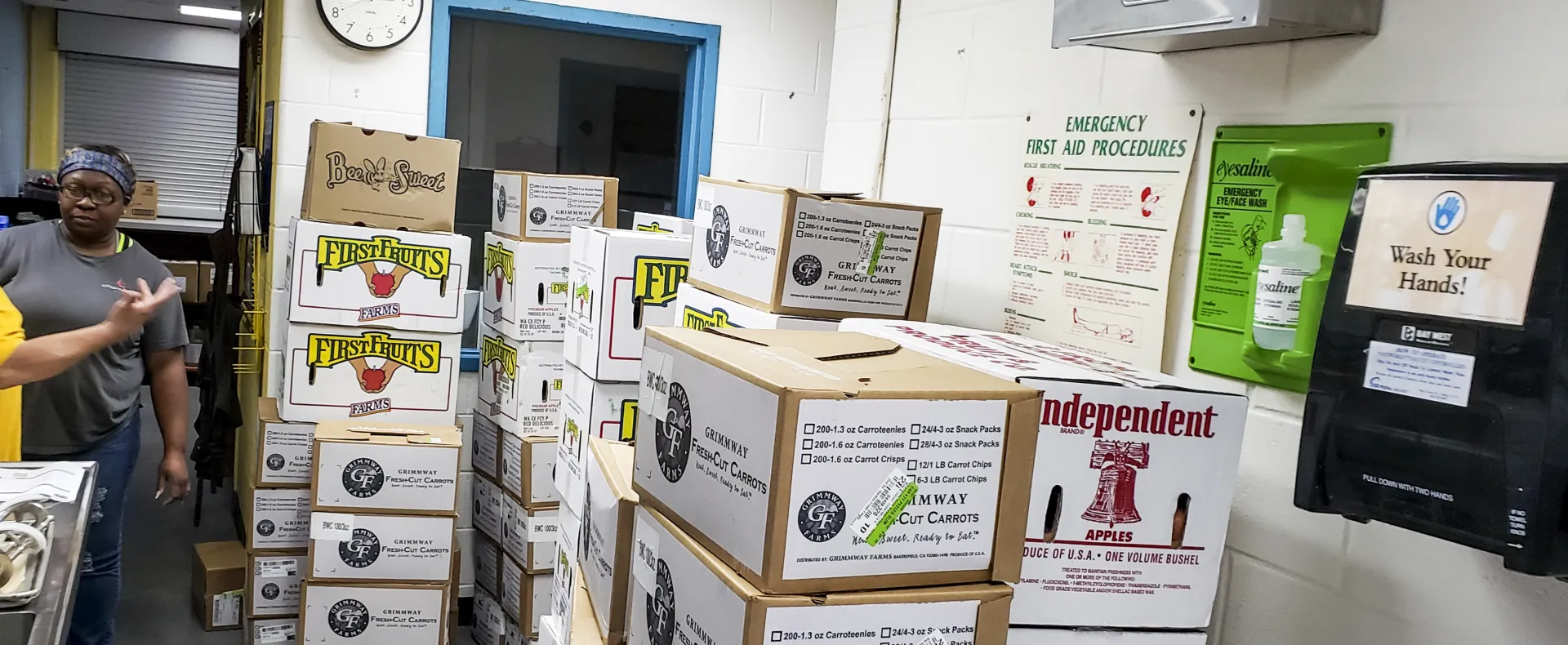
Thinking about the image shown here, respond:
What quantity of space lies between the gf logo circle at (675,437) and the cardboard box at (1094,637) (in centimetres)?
43

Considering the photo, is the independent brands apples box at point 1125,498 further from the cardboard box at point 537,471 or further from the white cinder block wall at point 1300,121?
the cardboard box at point 537,471

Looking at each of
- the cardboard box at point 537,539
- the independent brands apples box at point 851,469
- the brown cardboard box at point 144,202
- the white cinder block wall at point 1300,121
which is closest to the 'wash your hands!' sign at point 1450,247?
the white cinder block wall at point 1300,121

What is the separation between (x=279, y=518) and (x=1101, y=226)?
2.73 metres

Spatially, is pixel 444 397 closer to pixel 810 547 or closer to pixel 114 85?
pixel 810 547

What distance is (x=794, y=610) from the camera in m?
1.03

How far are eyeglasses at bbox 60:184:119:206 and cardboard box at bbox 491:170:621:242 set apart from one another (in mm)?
1123

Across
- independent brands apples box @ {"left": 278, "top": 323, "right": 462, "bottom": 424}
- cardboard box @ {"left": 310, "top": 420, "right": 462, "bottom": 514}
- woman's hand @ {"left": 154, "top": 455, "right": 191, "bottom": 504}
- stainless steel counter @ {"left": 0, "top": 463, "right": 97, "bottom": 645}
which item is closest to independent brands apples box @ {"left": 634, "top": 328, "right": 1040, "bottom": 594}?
stainless steel counter @ {"left": 0, "top": 463, "right": 97, "bottom": 645}

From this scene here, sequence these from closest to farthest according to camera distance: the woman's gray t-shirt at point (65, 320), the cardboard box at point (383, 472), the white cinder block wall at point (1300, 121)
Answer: the white cinder block wall at point (1300, 121) < the woman's gray t-shirt at point (65, 320) < the cardboard box at point (383, 472)

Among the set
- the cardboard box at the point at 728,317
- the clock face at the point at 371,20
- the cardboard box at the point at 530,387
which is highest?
the clock face at the point at 371,20

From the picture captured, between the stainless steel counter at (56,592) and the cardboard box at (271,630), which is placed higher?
the stainless steel counter at (56,592)

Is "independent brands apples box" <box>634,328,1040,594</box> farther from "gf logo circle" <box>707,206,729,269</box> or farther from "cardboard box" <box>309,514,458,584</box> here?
"cardboard box" <box>309,514,458,584</box>

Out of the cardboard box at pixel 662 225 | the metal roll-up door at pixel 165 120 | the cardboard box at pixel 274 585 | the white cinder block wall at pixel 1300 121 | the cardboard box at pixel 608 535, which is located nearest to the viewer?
the white cinder block wall at pixel 1300 121

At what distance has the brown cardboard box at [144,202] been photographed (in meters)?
8.00

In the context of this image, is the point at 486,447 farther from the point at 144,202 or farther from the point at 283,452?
the point at 144,202
